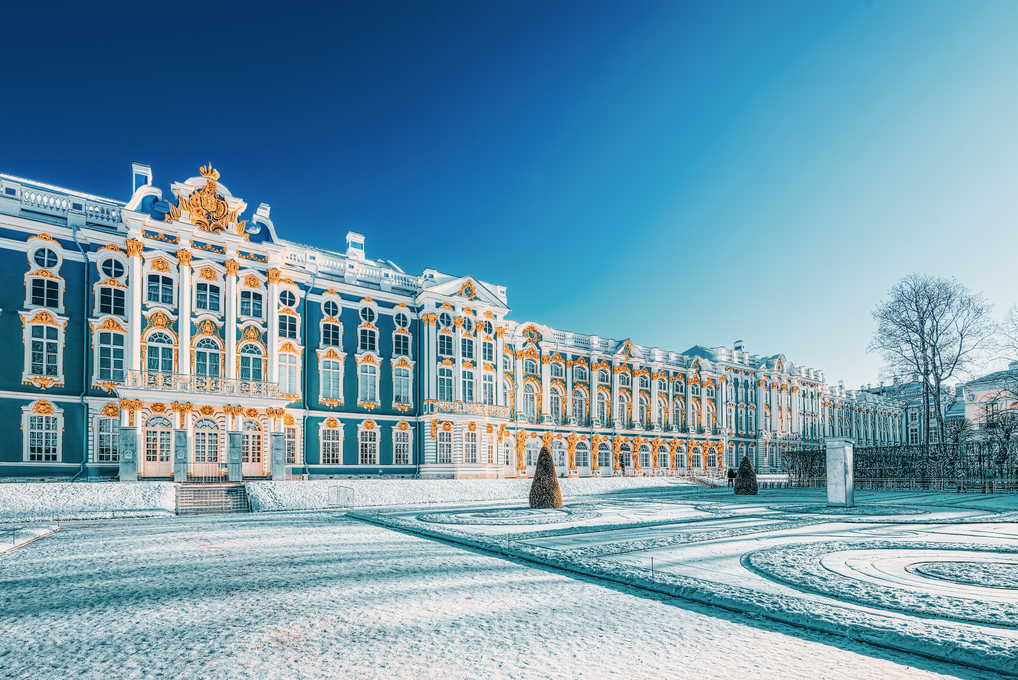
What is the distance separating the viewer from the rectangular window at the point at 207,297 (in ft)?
105

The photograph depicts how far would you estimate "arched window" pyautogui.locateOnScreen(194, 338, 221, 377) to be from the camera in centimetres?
3152

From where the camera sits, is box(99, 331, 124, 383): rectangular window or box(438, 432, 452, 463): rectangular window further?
box(438, 432, 452, 463): rectangular window

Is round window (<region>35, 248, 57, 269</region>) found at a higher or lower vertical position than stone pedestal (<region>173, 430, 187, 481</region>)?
higher

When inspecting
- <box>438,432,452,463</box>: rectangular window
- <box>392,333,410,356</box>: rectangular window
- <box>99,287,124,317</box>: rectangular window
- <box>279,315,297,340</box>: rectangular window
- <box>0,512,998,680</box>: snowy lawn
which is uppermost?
<box>99,287,124,317</box>: rectangular window

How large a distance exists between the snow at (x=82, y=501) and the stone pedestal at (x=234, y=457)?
→ 3.37 metres

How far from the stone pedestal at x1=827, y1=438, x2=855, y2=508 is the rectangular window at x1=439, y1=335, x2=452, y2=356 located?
75.7 ft

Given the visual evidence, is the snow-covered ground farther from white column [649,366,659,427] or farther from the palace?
white column [649,366,659,427]

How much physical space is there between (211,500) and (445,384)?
16617 millimetres

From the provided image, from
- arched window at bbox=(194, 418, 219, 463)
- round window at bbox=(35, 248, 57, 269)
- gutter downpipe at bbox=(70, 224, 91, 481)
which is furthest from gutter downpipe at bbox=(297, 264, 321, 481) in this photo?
round window at bbox=(35, 248, 57, 269)

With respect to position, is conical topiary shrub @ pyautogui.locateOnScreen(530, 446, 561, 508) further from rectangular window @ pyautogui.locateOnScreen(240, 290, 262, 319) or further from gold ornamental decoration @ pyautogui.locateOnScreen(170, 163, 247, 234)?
gold ornamental decoration @ pyautogui.locateOnScreen(170, 163, 247, 234)

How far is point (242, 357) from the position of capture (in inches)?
1291

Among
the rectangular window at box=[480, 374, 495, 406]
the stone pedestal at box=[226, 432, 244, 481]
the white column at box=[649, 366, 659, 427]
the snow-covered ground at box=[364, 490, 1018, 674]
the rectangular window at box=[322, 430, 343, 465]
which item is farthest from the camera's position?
the white column at box=[649, 366, 659, 427]

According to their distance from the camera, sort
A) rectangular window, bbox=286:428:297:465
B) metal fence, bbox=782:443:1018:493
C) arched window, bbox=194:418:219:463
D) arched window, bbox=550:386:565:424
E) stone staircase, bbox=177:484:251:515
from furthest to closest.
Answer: arched window, bbox=550:386:565:424
rectangular window, bbox=286:428:297:465
metal fence, bbox=782:443:1018:493
arched window, bbox=194:418:219:463
stone staircase, bbox=177:484:251:515

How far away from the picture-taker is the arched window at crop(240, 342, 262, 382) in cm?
3275
